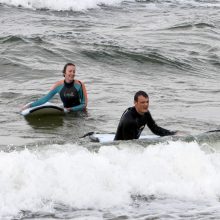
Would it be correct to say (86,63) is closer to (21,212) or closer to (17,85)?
(17,85)

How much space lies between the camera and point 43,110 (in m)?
15.2

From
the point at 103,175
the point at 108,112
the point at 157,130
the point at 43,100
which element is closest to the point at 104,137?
the point at 157,130

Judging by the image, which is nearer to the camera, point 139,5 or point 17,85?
point 17,85

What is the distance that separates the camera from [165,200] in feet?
32.3

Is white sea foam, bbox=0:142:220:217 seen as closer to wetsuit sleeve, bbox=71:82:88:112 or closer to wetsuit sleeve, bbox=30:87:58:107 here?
wetsuit sleeve, bbox=30:87:58:107

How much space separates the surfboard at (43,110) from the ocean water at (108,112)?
179 millimetres

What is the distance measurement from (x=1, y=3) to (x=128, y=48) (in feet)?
36.7

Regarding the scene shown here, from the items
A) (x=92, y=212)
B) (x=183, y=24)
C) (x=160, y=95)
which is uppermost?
(x=183, y=24)

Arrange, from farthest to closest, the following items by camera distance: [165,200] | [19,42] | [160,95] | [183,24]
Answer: [183,24] < [19,42] < [160,95] < [165,200]

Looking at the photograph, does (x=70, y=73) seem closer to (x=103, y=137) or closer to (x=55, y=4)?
(x=103, y=137)

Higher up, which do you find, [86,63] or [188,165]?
[86,63]

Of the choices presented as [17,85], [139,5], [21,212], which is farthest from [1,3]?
[21,212]

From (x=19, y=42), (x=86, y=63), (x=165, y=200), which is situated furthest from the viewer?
(x=19, y=42)

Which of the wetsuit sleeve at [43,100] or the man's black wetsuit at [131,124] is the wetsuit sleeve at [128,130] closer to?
the man's black wetsuit at [131,124]
